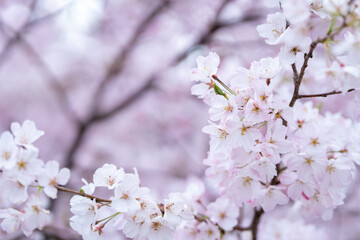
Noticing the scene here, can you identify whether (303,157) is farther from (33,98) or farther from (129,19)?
(33,98)

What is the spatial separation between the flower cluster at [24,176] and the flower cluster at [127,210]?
0.13 m

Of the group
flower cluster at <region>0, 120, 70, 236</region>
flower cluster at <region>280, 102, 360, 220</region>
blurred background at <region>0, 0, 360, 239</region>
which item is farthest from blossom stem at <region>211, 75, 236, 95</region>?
blurred background at <region>0, 0, 360, 239</region>

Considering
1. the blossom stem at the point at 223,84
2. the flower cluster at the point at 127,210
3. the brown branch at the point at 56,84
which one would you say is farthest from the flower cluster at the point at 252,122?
the brown branch at the point at 56,84

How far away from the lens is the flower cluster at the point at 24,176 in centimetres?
107

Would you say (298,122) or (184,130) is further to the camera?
(184,130)

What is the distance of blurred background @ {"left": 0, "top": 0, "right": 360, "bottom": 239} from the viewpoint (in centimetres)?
344

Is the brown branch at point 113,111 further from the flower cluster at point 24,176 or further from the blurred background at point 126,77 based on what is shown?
the flower cluster at point 24,176

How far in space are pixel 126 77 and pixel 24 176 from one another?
3821 millimetres

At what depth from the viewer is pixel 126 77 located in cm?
483

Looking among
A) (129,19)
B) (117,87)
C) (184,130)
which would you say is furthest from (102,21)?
(184,130)

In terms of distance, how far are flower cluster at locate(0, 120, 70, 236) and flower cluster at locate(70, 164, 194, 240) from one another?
5.0 inches

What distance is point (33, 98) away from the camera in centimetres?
529

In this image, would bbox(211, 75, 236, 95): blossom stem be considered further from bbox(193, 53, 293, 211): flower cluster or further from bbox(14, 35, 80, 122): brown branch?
bbox(14, 35, 80, 122): brown branch

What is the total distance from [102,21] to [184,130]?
152 cm
